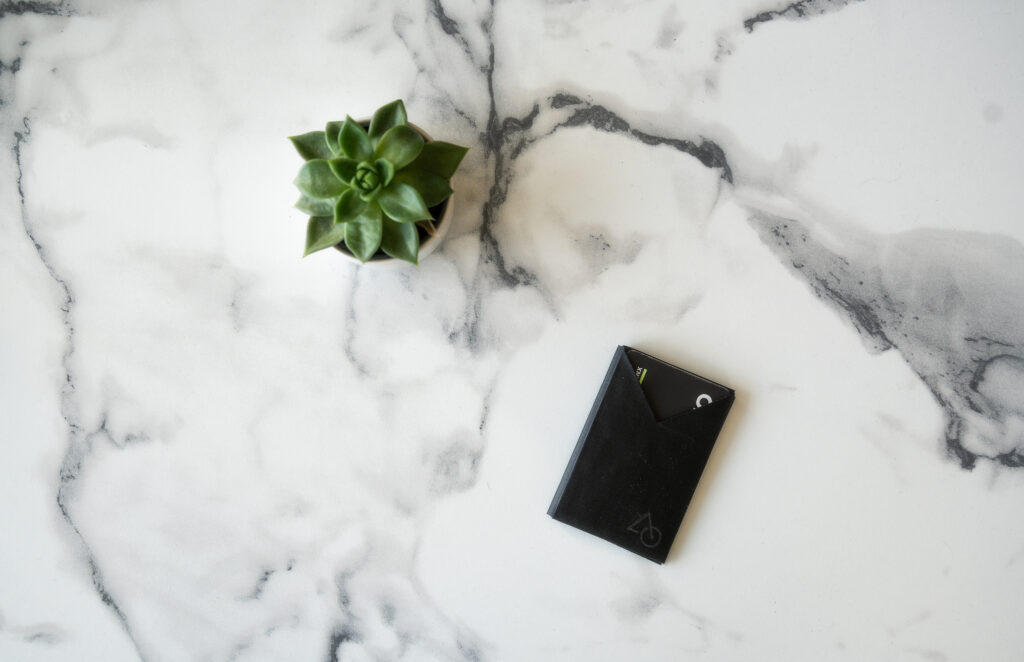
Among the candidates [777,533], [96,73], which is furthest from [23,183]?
[777,533]

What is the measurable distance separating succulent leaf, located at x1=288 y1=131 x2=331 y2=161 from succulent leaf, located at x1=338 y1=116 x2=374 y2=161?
0.04 meters

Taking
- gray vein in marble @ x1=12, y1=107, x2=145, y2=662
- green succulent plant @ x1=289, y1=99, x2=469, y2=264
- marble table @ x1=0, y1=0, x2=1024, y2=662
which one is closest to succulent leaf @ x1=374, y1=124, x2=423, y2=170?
green succulent plant @ x1=289, y1=99, x2=469, y2=264

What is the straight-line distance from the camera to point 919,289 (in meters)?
0.73

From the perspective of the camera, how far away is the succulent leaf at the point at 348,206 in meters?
0.58

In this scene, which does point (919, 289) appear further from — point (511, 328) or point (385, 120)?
point (385, 120)

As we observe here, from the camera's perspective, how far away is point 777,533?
2.43ft

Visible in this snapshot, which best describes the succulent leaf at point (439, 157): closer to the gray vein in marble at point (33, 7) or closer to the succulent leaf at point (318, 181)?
the succulent leaf at point (318, 181)

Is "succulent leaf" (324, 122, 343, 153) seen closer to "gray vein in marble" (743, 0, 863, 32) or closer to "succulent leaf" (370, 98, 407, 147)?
"succulent leaf" (370, 98, 407, 147)

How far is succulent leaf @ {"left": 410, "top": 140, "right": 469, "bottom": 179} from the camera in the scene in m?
0.62

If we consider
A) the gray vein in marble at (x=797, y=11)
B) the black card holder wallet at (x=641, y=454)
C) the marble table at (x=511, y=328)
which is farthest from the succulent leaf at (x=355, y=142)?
the gray vein in marble at (x=797, y=11)

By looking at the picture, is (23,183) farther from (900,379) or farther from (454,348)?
(900,379)

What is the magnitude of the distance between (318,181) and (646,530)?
18.5 inches

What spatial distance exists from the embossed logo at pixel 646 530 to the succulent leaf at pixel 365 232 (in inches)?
15.1

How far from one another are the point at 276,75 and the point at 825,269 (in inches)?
23.9
